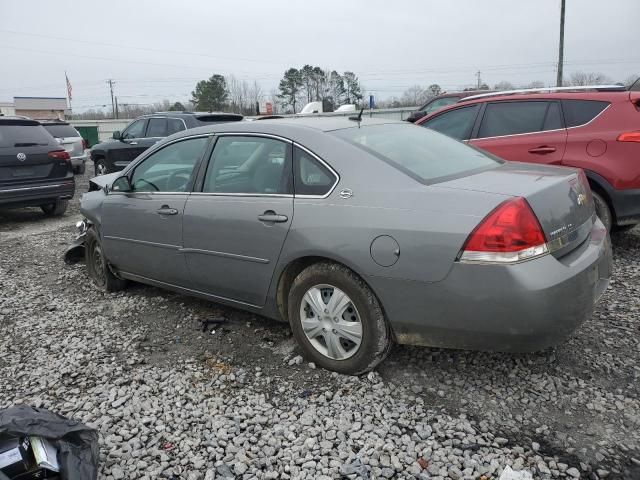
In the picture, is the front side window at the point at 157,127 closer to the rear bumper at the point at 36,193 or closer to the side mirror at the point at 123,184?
the rear bumper at the point at 36,193

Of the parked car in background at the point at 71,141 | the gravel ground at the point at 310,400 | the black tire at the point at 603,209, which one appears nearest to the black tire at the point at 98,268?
the gravel ground at the point at 310,400

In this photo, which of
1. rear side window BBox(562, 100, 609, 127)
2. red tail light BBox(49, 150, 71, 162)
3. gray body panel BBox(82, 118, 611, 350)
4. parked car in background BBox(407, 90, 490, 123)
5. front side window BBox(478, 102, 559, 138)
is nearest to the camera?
gray body panel BBox(82, 118, 611, 350)

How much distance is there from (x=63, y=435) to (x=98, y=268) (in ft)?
9.83

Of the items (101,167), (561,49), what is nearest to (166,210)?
(101,167)

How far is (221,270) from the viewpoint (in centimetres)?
368

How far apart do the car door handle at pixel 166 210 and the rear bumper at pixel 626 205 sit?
4.02 m

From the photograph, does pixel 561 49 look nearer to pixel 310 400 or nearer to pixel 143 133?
pixel 143 133

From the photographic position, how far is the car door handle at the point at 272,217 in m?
3.26

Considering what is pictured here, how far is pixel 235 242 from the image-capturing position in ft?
11.6

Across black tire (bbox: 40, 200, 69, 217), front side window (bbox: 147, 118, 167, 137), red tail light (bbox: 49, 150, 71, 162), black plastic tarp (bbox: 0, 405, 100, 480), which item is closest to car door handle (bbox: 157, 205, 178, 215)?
black plastic tarp (bbox: 0, 405, 100, 480)

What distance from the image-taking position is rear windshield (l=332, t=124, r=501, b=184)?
3.12m

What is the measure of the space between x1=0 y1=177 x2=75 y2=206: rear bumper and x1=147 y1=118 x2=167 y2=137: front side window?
288 centimetres

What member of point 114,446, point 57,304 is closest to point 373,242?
point 114,446

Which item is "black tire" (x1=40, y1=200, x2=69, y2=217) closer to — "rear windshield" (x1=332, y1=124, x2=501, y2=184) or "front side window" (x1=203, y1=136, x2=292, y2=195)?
"front side window" (x1=203, y1=136, x2=292, y2=195)
